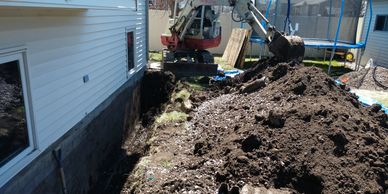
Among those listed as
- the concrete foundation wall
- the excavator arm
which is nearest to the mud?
the concrete foundation wall

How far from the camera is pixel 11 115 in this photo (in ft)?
12.7

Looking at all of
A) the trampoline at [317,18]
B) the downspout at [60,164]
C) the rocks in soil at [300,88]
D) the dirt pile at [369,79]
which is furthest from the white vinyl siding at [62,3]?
the trampoline at [317,18]

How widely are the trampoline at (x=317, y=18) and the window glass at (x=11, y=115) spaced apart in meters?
12.5

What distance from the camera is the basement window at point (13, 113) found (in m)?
3.67

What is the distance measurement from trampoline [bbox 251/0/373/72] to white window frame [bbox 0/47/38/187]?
12364 millimetres

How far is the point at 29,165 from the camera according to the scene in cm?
404

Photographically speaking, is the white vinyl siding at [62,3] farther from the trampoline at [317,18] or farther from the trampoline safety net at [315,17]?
the trampoline safety net at [315,17]

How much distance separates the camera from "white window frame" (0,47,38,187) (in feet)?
11.8

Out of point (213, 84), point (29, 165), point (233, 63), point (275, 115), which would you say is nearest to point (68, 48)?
point (29, 165)

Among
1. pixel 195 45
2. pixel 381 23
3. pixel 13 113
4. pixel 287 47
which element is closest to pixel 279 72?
pixel 287 47

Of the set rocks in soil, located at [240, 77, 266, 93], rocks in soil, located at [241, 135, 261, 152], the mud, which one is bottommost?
the mud

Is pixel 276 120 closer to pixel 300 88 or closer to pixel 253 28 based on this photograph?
pixel 300 88

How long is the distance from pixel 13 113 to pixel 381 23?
16049 millimetres

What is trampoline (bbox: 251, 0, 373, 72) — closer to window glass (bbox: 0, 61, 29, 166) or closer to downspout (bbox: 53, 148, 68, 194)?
downspout (bbox: 53, 148, 68, 194)
